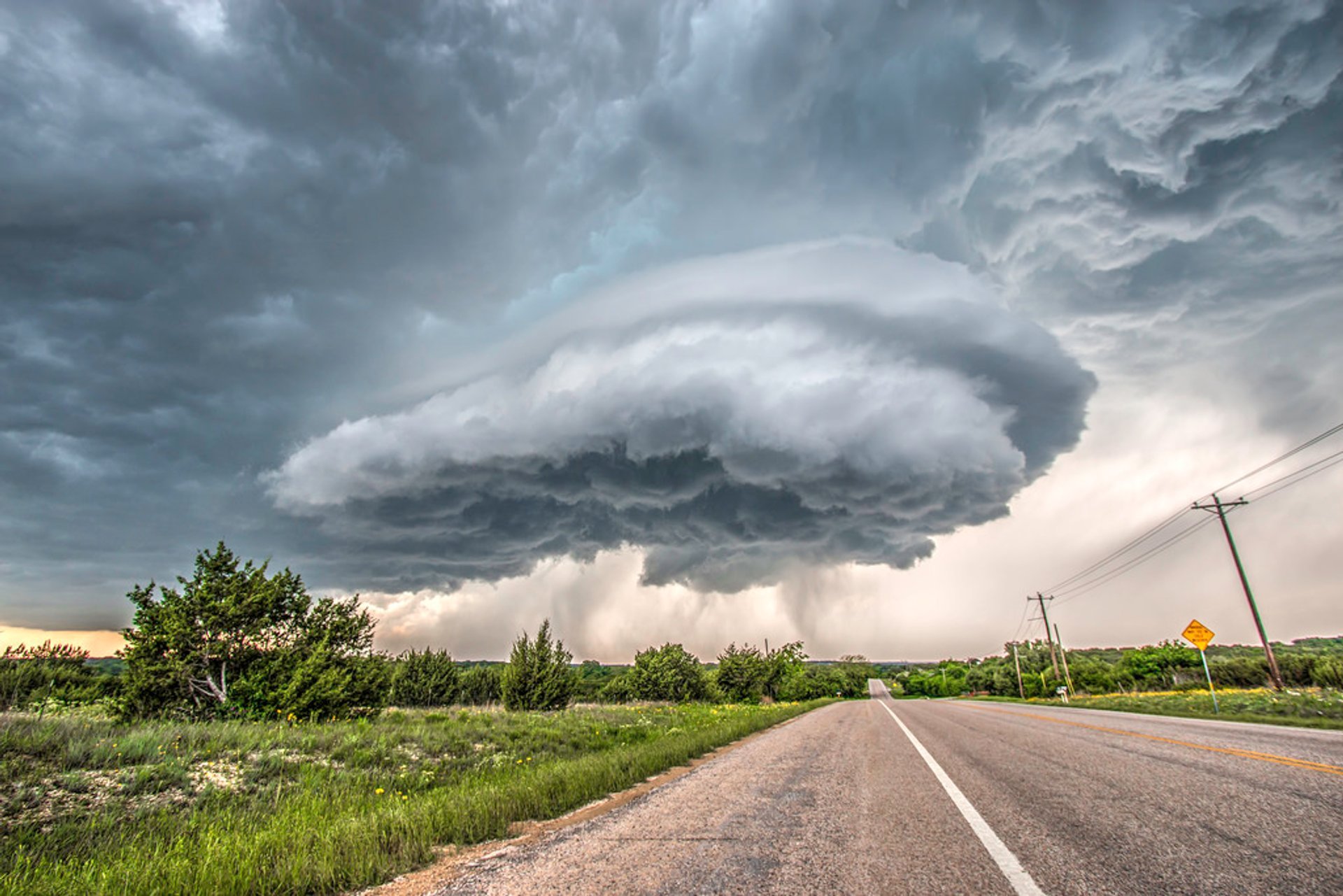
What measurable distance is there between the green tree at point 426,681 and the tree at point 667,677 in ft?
60.8

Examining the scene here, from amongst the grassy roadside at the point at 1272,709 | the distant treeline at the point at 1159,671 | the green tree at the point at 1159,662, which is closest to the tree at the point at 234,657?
the grassy roadside at the point at 1272,709

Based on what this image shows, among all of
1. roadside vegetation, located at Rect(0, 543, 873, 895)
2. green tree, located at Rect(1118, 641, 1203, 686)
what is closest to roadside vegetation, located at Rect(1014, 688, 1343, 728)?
roadside vegetation, located at Rect(0, 543, 873, 895)

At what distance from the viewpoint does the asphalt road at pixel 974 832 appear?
4.10m

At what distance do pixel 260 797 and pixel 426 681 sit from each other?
179 ft

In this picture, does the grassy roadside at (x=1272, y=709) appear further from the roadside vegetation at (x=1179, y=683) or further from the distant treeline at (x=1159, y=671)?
the distant treeline at (x=1159, y=671)

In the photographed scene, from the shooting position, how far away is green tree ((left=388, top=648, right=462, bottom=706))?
184 ft

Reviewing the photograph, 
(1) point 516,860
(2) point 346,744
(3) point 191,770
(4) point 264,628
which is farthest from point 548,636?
(1) point 516,860

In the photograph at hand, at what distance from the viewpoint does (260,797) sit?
30.4 ft

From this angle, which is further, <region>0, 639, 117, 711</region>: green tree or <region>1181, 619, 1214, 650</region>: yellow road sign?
<region>1181, 619, 1214, 650</region>: yellow road sign

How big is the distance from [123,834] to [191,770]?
2.60 meters

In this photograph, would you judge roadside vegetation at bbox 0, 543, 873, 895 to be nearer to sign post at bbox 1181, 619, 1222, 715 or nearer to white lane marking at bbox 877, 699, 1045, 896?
white lane marking at bbox 877, 699, 1045, 896

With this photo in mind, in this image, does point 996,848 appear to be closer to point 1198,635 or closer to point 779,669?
point 1198,635

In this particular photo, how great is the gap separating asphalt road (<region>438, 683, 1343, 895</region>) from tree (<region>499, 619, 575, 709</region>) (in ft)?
90.5

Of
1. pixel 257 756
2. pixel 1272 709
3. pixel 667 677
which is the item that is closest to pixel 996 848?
pixel 257 756
